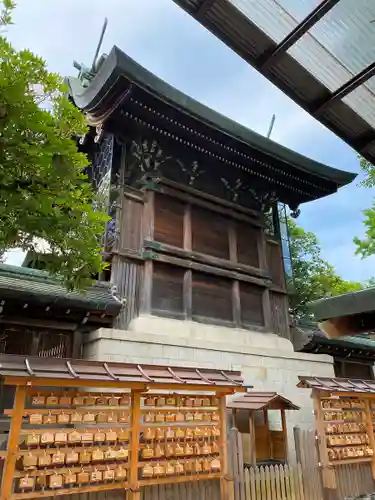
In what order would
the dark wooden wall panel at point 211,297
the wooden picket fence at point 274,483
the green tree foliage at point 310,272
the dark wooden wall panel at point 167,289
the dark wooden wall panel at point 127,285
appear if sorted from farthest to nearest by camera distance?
the green tree foliage at point 310,272
the dark wooden wall panel at point 211,297
the dark wooden wall panel at point 167,289
the dark wooden wall panel at point 127,285
the wooden picket fence at point 274,483

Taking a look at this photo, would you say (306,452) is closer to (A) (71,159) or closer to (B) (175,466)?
(B) (175,466)

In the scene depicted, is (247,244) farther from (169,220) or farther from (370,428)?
(370,428)

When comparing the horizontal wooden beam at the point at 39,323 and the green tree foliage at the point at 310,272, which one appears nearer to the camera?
the horizontal wooden beam at the point at 39,323

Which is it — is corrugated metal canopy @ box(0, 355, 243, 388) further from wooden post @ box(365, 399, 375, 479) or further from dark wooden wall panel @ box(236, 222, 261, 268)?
dark wooden wall panel @ box(236, 222, 261, 268)

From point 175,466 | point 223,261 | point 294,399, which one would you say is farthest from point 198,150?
point 175,466

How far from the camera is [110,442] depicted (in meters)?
5.27

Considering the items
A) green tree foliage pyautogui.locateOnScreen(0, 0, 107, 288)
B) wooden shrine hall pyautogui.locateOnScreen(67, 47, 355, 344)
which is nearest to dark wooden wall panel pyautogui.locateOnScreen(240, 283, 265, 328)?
wooden shrine hall pyautogui.locateOnScreen(67, 47, 355, 344)

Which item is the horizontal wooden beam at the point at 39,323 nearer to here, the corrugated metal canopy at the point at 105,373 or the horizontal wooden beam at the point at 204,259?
the horizontal wooden beam at the point at 204,259

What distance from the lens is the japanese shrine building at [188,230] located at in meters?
8.38

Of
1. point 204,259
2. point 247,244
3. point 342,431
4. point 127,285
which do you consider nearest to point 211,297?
point 204,259

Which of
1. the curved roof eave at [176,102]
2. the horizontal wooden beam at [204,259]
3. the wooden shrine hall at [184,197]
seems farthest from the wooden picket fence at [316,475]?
the curved roof eave at [176,102]

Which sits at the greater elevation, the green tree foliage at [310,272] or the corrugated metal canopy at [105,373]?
the green tree foliage at [310,272]

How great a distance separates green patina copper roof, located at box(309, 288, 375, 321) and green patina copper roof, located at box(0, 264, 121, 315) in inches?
198

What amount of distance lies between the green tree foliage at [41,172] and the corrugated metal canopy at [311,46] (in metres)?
2.40
